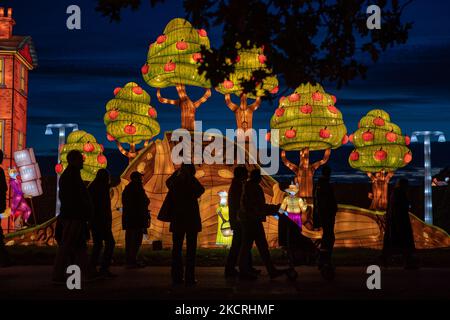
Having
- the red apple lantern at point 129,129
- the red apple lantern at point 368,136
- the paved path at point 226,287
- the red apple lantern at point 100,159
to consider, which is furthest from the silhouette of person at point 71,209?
the red apple lantern at point 100,159

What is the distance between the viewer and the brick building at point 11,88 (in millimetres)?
30906

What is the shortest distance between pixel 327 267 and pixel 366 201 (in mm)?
21737

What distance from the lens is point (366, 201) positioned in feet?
109

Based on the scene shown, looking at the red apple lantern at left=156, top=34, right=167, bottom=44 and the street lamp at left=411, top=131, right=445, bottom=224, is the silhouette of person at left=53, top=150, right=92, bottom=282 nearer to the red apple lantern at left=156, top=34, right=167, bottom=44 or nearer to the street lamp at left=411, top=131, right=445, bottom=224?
the red apple lantern at left=156, top=34, right=167, bottom=44

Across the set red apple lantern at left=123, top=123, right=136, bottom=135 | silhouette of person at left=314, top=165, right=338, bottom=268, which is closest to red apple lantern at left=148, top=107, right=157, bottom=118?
red apple lantern at left=123, top=123, right=136, bottom=135

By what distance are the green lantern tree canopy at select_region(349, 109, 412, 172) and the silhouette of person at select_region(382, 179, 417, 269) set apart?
27.7 feet

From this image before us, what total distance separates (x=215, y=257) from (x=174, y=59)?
524 cm

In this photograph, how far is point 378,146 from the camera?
23047mm

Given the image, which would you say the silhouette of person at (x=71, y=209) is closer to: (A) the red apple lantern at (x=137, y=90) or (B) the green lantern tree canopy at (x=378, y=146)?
(A) the red apple lantern at (x=137, y=90)

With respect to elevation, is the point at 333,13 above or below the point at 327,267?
above

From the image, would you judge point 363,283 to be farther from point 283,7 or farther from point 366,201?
point 366,201

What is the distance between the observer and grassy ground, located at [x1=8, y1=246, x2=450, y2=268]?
634 inches

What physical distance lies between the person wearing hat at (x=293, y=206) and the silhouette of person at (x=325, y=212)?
6182mm
